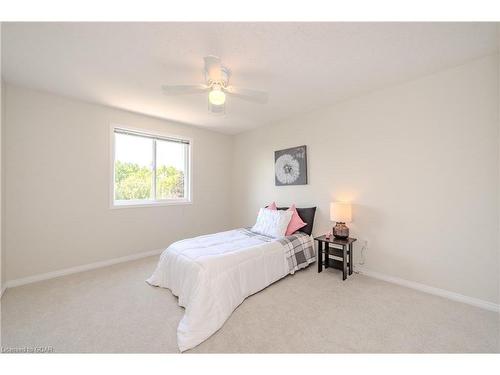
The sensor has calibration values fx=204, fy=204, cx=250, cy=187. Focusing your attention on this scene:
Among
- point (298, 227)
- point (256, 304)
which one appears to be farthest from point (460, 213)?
point (256, 304)

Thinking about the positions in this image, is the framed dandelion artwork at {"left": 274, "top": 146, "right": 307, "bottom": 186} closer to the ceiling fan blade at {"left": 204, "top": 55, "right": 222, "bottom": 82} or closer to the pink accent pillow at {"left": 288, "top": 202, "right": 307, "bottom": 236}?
the pink accent pillow at {"left": 288, "top": 202, "right": 307, "bottom": 236}

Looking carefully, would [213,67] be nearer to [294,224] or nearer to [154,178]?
[294,224]

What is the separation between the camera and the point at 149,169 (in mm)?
3668

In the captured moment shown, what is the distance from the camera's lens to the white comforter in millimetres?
1666

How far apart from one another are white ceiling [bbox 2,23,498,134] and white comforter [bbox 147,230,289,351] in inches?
75.3

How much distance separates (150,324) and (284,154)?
301cm

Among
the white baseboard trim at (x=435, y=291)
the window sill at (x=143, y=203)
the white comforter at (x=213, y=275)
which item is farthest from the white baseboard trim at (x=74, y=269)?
the white baseboard trim at (x=435, y=291)

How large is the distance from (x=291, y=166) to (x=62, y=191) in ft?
11.1

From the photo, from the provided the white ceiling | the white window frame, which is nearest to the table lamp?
the white ceiling

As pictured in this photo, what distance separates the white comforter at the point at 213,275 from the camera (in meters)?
1.67

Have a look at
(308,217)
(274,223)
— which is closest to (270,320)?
(274,223)

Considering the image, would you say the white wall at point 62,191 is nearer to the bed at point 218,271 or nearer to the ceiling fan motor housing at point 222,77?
the bed at point 218,271

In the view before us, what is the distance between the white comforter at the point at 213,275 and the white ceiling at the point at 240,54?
1.91m

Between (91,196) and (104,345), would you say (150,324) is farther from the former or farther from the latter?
(91,196)
